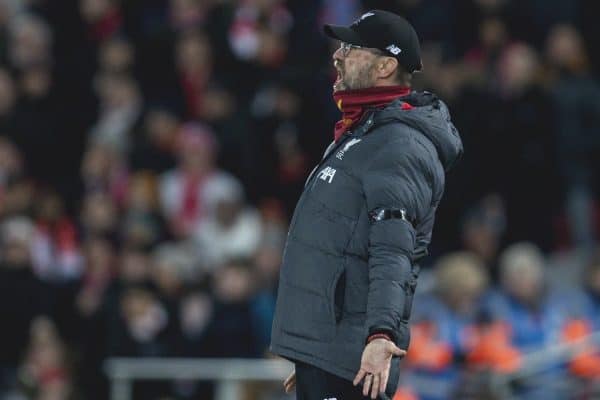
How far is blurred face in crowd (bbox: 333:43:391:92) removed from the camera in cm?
537

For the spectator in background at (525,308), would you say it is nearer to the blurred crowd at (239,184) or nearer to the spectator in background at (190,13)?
the blurred crowd at (239,184)

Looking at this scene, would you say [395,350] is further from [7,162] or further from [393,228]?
[7,162]

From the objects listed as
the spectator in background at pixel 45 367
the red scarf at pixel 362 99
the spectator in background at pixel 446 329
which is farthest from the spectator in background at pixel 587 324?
the red scarf at pixel 362 99

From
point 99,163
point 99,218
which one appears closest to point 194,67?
point 99,163

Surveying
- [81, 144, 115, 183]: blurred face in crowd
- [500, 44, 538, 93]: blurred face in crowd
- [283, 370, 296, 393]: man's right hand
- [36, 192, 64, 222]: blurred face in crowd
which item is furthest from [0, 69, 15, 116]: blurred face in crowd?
[283, 370, 296, 393]: man's right hand

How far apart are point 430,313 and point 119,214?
287cm

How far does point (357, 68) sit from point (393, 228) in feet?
1.99

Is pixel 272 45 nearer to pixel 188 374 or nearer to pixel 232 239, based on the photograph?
pixel 232 239

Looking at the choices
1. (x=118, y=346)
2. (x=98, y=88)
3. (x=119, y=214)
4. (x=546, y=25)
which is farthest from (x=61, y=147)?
(x=546, y=25)

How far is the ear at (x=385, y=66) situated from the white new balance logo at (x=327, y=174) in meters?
0.35

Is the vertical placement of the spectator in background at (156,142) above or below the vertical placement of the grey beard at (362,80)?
above

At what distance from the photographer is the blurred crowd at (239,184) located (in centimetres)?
1084

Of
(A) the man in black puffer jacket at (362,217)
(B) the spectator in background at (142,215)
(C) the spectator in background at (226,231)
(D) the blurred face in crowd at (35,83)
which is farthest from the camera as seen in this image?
(D) the blurred face in crowd at (35,83)

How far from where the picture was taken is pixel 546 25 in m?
13.1
